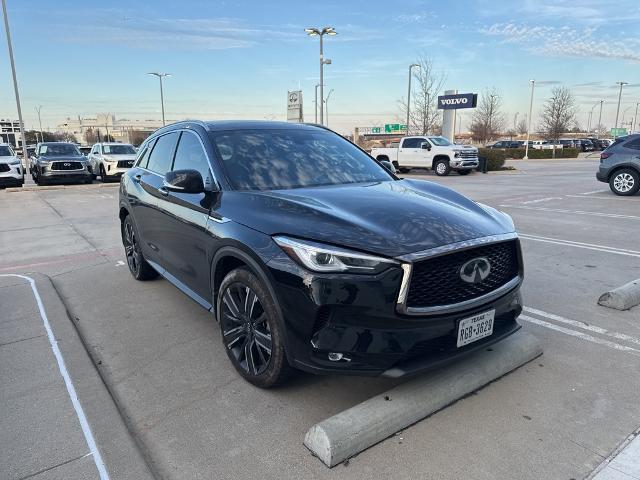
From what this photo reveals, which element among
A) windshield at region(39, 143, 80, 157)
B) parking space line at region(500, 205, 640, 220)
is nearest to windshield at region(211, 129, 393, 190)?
parking space line at region(500, 205, 640, 220)

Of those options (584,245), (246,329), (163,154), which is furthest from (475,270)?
(584,245)

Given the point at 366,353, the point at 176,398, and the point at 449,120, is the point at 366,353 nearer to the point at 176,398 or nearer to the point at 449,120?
the point at 176,398

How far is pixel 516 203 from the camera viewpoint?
12398mm

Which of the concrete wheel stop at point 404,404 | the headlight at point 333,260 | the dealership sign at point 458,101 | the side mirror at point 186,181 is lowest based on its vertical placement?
the concrete wheel stop at point 404,404

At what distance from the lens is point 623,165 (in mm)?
13367

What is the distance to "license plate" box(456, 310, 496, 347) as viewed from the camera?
270cm

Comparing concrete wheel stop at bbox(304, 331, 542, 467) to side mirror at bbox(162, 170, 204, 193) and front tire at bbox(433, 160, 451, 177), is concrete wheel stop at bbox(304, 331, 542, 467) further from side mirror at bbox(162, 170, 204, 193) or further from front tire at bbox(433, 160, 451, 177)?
front tire at bbox(433, 160, 451, 177)

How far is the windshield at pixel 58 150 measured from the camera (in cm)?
1966

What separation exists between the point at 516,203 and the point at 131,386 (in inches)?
446

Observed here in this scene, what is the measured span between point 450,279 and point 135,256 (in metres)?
4.12

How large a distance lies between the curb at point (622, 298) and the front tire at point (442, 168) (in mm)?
18746

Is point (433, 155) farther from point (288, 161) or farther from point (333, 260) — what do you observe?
point (333, 260)

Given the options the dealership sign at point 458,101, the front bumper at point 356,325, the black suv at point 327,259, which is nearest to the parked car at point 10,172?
the black suv at point 327,259

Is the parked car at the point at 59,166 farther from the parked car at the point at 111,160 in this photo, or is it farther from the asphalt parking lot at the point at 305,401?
the asphalt parking lot at the point at 305,401
